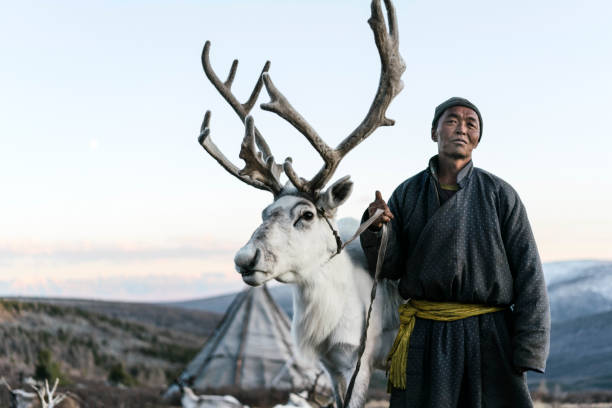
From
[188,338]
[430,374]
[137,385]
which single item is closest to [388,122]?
[430,374]

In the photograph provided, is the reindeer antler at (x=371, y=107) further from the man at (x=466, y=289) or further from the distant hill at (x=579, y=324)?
the distant hill at (x=579, y=324)

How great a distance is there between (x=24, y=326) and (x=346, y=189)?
10.9 meters

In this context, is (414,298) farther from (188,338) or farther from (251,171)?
(188,338)

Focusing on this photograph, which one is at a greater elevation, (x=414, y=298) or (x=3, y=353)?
(x=414, y=298)

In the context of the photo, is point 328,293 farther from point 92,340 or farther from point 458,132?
point 92,340

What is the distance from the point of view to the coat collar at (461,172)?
280cm

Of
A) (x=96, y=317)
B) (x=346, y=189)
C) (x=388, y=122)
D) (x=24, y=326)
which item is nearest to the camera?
(x=346, y=189)

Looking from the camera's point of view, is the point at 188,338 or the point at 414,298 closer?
the point at 414,298

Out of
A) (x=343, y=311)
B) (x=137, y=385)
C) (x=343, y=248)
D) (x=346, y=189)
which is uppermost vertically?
(x=346, y=189)

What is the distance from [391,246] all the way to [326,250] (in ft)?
1.35

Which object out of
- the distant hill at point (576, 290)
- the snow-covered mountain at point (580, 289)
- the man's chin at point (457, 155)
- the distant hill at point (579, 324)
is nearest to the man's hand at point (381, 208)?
the man's chin at point (457, 155)

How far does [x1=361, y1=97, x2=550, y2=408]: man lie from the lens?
2604mm

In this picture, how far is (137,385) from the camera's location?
10.6 metres

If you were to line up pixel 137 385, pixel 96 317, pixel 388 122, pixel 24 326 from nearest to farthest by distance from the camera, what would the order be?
pixel 388 122, pixel 137 385, pixel 24 326, pixel 96 317
